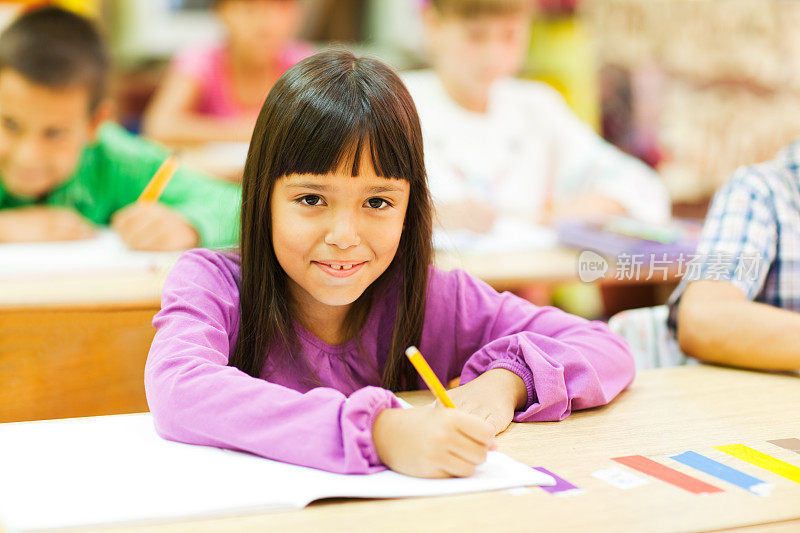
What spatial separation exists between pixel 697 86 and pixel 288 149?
119 inches

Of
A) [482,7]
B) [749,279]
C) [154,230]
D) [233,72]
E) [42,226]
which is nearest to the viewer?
[749,279]

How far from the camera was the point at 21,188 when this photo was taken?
79.8 inches

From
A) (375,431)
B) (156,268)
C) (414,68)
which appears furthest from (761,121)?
(375,431)

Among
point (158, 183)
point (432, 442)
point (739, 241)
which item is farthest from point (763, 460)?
point (158, 183)

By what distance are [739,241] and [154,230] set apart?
40.2 inches

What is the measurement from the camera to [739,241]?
136 cm

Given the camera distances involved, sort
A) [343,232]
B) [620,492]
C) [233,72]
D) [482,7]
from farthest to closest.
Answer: [233,72] → [482,7] → [343,232] → [620,492]

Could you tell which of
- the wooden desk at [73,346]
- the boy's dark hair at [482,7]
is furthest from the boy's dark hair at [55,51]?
the boy's dark hair at [482,7]

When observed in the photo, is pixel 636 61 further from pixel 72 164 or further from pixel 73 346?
pixel 73 346

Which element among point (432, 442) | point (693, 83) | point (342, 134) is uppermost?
point (693, 83)

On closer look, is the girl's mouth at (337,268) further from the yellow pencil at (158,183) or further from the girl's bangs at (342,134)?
the yellow pencil at (158,183)

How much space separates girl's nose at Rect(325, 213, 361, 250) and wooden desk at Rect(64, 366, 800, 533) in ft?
0.62

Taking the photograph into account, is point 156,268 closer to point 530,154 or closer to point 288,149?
point 288,149

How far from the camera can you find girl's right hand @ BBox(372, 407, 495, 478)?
80 centimetres
